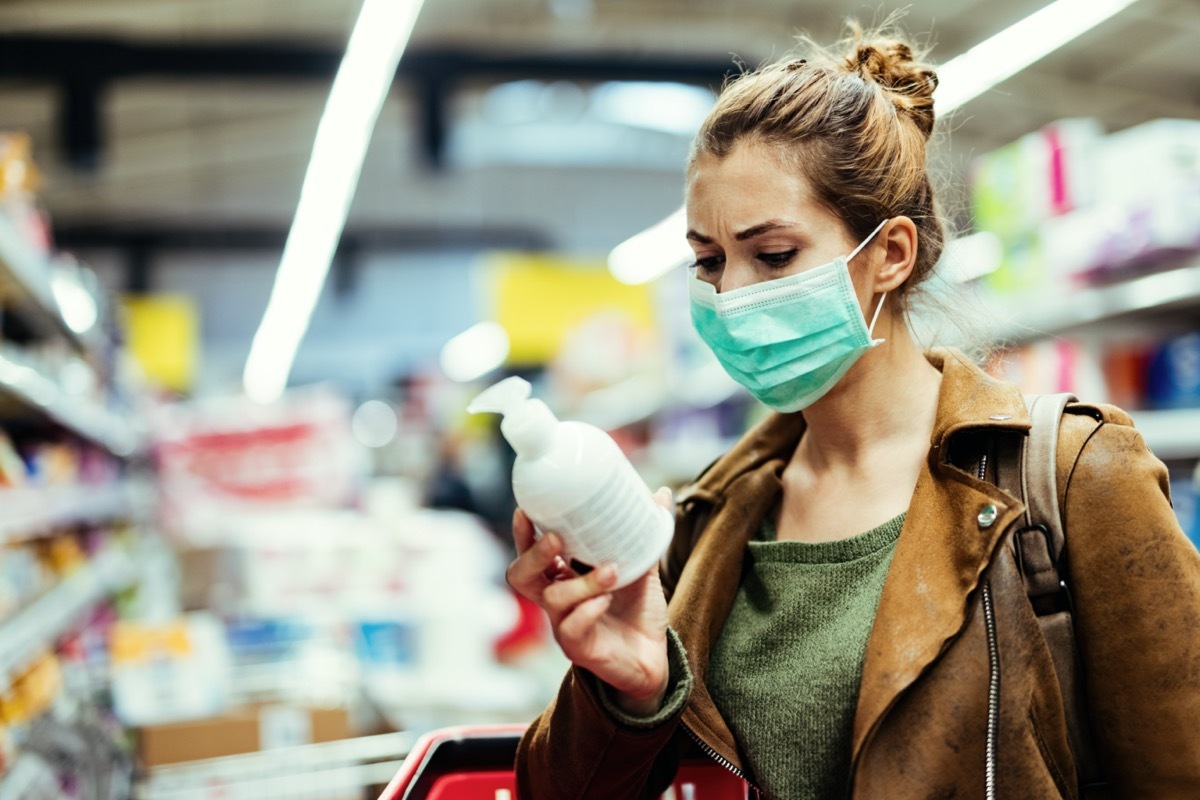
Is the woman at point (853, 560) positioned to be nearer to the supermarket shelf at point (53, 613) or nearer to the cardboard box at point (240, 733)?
the cardboard box at point (240, 733)

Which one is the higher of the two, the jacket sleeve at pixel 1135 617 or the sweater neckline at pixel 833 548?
the sweater neckline at pixel 833 548

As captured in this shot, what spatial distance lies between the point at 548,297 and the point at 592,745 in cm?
1287

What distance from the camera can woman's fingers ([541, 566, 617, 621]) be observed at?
4.42ft

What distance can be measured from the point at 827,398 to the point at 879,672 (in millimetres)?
494

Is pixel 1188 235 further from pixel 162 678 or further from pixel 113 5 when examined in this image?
pixel 113 5

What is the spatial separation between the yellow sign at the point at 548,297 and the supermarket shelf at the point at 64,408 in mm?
6428

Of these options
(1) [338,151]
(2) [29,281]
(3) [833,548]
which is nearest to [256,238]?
(1) [338,151]

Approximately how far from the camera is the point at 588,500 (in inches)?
52.1

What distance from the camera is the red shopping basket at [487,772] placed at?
1766mm

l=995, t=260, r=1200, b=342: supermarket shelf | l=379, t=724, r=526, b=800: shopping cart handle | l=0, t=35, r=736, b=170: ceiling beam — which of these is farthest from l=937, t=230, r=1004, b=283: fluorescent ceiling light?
l=0, t=35, r=736, b=170: ceiling beam

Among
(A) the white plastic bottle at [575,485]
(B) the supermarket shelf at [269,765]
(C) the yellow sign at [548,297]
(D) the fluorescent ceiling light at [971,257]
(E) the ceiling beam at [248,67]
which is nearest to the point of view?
(A) the white plastic bottle at [575,485]

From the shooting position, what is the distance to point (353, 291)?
2098 centimetres

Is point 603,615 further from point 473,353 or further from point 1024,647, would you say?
point 473,353

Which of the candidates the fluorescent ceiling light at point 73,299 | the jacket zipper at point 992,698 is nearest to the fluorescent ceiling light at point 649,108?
the fluorescent ceiling light at point 73,299
